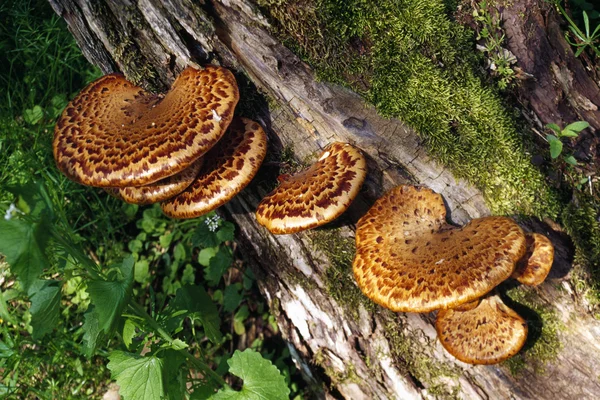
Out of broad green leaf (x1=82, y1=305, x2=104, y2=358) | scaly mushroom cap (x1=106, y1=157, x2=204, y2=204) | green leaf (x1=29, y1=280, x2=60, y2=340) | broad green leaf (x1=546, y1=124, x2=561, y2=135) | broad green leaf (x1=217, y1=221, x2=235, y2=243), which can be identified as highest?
broad green leaf (x1=546, y1=124, x2=561, y2=135)

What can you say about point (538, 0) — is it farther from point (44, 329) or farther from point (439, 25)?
point (44, 329)

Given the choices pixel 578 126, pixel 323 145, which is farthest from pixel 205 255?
pixel 578 126

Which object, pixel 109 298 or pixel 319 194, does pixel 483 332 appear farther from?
pixel 109 298

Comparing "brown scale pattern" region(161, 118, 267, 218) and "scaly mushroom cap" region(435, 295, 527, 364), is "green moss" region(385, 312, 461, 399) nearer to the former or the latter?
"scaly mushroom cap" region(435, 295, 527, 364)

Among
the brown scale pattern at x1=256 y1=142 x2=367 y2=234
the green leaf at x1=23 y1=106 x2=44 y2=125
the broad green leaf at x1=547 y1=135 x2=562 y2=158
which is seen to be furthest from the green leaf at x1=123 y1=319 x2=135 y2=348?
the green leaf at x1=23 y1=106 x2=44 y2=125

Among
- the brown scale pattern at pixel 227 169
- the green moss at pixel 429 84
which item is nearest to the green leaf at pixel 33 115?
the brown scale pattern at pixel 227 169
